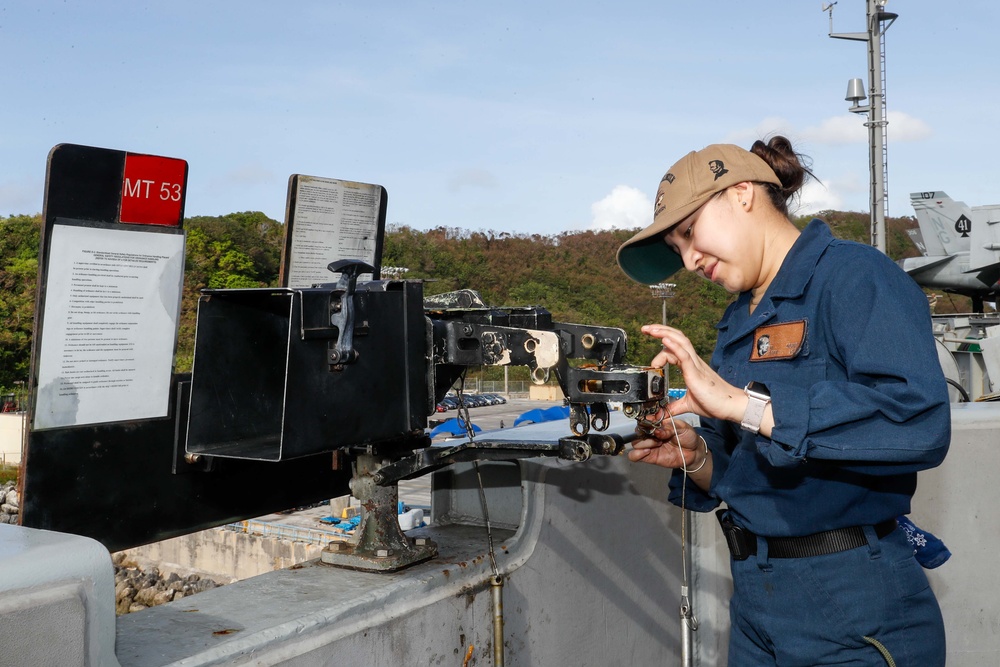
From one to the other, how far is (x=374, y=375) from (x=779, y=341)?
908mm

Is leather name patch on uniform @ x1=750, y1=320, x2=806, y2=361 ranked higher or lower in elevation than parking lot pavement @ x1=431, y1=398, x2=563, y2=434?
higher

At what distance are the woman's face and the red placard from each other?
4.30ft

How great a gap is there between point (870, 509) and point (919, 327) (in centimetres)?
45

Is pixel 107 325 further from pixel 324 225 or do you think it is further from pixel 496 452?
pixel 496 452

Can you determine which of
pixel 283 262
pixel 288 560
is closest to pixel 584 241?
pixel 288 560

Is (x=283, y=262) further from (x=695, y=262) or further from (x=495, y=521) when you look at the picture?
(x=695, y=262)

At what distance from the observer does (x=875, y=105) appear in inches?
714

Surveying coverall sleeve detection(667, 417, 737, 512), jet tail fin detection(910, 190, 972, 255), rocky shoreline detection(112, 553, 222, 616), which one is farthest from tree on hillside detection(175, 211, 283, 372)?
coverall sleeve detection(667, 417, 737, 512)

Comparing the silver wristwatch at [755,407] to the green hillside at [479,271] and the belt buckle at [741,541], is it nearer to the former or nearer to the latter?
the belt buckle at [741,541]

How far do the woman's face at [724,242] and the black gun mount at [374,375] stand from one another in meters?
0.28

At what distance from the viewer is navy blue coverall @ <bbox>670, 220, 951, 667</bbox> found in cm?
172

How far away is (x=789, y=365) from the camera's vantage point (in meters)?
2.02

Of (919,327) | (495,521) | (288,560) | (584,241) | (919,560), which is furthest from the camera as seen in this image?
(584,241)

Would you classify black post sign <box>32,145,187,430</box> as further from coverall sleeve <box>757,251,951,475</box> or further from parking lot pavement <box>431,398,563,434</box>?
parking lot pavement <box>431,398,563,434</box>
